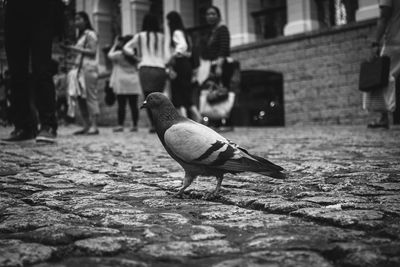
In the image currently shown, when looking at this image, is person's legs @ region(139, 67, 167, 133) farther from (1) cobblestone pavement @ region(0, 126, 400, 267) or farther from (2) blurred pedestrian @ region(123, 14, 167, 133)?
(1) cobblestone pavement @ region(0, 126, 400, 267)

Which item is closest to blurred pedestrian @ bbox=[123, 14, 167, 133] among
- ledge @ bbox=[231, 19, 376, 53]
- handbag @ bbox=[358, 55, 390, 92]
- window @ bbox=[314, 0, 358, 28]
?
handbag @ bbox=[358, 55, 390, 92]

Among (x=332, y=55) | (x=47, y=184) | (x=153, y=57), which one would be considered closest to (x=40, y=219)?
(x=47, y=184)

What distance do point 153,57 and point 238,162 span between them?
7.14 meters

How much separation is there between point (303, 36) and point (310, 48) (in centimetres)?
39

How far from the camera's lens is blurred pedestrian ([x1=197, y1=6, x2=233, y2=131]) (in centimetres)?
909

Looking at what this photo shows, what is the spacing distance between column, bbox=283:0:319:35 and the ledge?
293mm

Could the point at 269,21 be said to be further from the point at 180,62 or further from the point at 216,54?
the point at 180,62

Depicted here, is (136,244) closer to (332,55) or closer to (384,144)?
(384,144)

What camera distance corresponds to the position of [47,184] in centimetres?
320

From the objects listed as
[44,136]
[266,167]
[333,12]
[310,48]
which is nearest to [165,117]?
[266,167]

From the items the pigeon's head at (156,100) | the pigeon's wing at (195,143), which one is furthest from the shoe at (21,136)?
the pigeon's wing at (195,143)

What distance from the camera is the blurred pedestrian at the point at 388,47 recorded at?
7535 millimetres

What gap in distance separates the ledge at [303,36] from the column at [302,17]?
293mm

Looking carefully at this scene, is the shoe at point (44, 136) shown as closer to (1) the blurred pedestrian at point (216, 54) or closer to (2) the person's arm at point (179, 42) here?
(2) the person's arm at point (179, 42)
